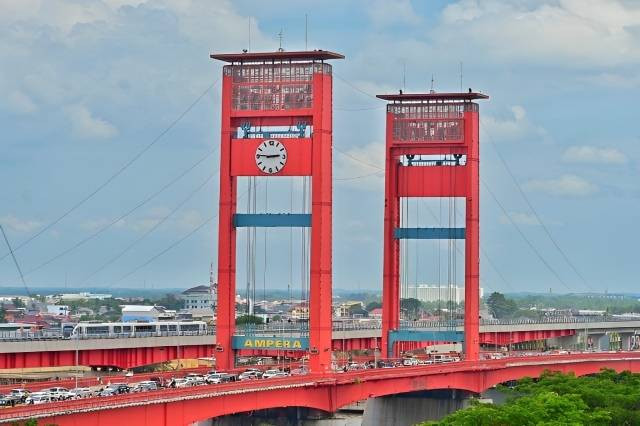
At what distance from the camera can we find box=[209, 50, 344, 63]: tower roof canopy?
4348 inches

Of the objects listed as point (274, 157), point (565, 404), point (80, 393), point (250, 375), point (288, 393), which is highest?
point (274, 157)

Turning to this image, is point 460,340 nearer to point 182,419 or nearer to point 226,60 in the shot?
point 226,60

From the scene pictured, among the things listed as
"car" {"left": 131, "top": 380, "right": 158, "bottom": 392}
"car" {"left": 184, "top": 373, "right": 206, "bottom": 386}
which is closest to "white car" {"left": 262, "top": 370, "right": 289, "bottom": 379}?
"car" {"left": 184, "top": 373, "right": 206, "bottom": 386}

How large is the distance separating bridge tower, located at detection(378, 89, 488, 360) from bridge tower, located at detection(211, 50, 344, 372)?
935 inches

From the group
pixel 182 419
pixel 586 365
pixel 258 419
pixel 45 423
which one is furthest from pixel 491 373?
pixel 45 423

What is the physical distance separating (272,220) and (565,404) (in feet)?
75.3

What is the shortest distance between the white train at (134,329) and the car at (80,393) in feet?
123

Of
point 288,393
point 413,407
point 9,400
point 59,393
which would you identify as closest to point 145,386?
point 59,393

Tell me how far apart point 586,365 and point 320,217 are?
52311 millimetres

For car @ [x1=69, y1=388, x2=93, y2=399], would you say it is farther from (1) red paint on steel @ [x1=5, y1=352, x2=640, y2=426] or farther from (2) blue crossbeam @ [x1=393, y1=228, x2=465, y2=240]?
(2) blue crossbeam @ [x1=393, y1=228, x2=465, y2=240]

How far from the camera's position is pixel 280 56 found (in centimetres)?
11181

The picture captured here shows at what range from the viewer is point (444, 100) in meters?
134

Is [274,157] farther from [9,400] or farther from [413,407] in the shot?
Answer: [9,400]

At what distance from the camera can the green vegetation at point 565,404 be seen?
9506cm
